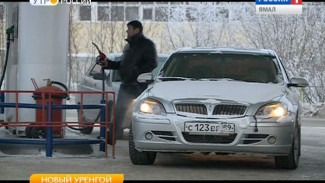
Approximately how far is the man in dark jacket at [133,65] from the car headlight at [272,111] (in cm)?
348

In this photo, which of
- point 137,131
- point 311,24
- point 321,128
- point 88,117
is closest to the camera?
point 137,131

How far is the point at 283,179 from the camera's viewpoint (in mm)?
8797

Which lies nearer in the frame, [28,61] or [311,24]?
[28,61]

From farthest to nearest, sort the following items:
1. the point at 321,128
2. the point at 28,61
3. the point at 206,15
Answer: the point at 206,15
the point at 321,128
the point at 28,61

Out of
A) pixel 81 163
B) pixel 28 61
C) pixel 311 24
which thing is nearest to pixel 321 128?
pixel 28 61

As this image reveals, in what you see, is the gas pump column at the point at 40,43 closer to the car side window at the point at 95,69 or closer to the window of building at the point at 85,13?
the car side window at the point at 95,69

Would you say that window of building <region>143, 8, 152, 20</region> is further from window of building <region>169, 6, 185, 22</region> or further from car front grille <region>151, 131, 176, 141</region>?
car front grille <region>151, 131, 176, 141</region>

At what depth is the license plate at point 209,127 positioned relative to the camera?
9164mm

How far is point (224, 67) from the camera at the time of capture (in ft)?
34.9

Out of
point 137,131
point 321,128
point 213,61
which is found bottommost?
point 321,128

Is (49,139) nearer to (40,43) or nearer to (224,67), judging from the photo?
(40,43)

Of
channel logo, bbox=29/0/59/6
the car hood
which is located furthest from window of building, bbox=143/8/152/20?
the car hood

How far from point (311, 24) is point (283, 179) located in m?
25.4

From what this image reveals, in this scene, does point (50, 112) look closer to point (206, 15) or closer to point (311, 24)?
point (311, 24)
